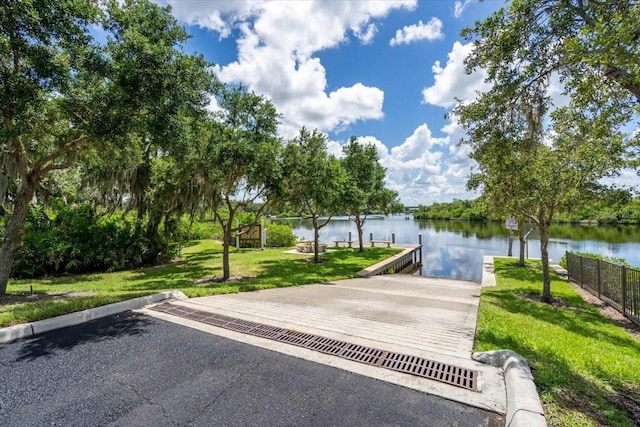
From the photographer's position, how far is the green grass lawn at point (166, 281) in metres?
5.28

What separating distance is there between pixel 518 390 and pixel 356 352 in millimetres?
1575

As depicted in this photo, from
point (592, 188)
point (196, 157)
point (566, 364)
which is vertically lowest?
point (566, 364)

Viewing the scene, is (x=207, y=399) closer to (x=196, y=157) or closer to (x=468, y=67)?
(x=468, y=67)

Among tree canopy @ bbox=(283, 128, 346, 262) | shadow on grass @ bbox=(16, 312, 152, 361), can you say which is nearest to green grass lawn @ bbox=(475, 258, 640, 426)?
shadow on grass @ bbox=(16, 312, 152, 361)

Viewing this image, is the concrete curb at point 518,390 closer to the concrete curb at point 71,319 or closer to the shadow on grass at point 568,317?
the shadow on grass at point 568,317

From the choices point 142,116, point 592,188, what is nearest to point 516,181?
point 592,188

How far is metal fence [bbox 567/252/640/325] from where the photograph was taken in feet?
20.9

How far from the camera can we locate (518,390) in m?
2.70

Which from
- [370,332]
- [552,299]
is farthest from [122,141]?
[552,299]

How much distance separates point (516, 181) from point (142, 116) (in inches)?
346

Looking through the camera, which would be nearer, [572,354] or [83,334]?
[572,354]

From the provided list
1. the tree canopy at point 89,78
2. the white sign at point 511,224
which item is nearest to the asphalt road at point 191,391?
the tree canopy at point 89,78

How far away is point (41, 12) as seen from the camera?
16.3 feet

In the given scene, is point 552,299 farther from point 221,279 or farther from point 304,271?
point 221,279
